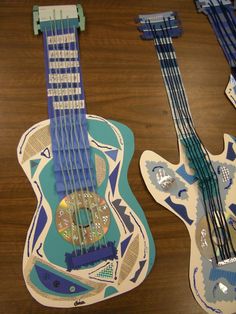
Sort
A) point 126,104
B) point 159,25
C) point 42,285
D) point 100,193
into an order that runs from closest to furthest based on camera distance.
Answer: point 42,285
point 100,193
point 126,104
point 159,25

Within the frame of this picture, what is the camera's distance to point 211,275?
84 centimetres

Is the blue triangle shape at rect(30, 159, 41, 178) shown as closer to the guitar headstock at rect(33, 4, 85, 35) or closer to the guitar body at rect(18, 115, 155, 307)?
the guitar body at rect(18, 115, 155, 307)

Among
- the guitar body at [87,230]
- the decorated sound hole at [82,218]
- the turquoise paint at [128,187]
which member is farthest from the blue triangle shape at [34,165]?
the turquoise paint at [128,187]

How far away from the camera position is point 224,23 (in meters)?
1.21

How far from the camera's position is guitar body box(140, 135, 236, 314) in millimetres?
830

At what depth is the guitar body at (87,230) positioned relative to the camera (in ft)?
2.62

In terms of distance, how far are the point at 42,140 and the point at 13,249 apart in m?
0.31

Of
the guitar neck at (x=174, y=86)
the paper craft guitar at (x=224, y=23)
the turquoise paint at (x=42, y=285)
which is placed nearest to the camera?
the turquoise paint at (x=42, y=285)

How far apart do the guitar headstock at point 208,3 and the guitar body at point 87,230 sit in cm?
63

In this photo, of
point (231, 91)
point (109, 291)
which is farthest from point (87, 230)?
point (231, 91)

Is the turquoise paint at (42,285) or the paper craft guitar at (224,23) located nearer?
the turquoise paint at (42,285)

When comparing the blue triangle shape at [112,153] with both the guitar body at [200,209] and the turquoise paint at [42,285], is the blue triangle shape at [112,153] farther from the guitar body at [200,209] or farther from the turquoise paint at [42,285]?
the turquoise paint at [42,285]

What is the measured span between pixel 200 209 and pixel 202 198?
0.03 metres

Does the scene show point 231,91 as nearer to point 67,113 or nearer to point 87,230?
point 67,113
